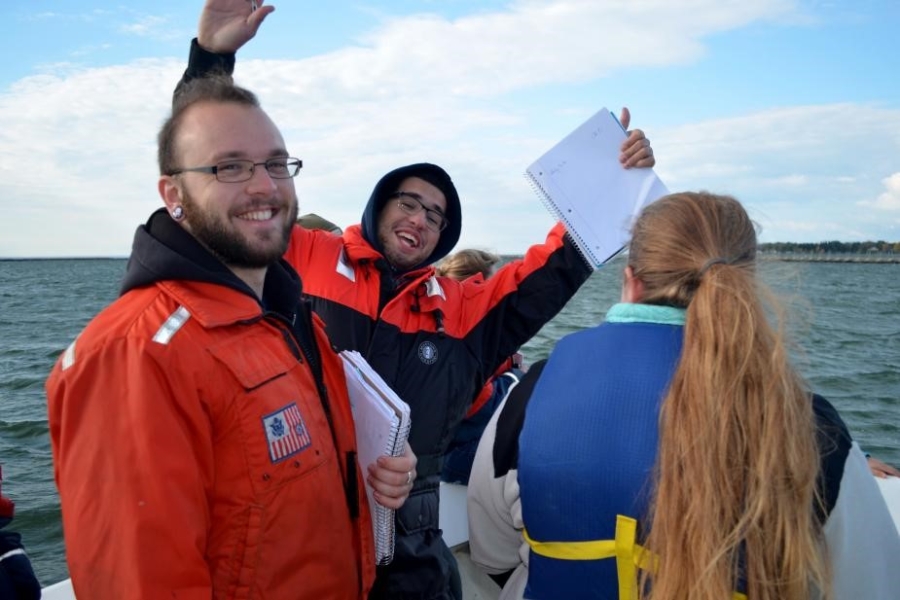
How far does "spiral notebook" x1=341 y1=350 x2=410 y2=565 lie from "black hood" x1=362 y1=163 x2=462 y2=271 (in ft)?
3.34

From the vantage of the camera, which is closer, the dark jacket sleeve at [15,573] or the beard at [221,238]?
the dark jacket sleeve at [15,573]

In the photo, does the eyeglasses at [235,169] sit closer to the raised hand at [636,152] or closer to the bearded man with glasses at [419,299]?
the bearded man with glasses at [419,299]

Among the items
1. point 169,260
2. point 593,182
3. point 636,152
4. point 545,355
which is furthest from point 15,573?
point 545,355

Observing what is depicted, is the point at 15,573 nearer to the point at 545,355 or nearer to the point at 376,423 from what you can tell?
the point at 376,423

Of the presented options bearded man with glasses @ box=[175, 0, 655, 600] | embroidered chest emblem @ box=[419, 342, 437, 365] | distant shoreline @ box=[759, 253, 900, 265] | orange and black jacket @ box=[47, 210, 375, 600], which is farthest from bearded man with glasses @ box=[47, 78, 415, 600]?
distant shoreline @ box=[759, 253, 900, 265]

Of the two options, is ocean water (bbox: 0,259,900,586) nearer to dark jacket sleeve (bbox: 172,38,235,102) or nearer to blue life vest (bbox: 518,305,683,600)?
blue life vest (bbox: 518,305,683,600)

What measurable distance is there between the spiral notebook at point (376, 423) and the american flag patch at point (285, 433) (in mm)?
255

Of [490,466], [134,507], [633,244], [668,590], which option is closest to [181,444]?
[134,507]

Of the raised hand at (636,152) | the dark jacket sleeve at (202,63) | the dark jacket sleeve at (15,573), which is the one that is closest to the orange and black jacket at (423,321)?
the raised hand at (636,152)

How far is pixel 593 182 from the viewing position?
2.76 m

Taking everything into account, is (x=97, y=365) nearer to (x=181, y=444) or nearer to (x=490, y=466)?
(x=181, y=444)

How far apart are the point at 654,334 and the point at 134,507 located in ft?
3.93

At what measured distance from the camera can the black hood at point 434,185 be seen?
296cm

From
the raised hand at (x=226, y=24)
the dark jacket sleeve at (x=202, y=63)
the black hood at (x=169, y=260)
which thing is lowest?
the black hood at (x=169, y=260)
